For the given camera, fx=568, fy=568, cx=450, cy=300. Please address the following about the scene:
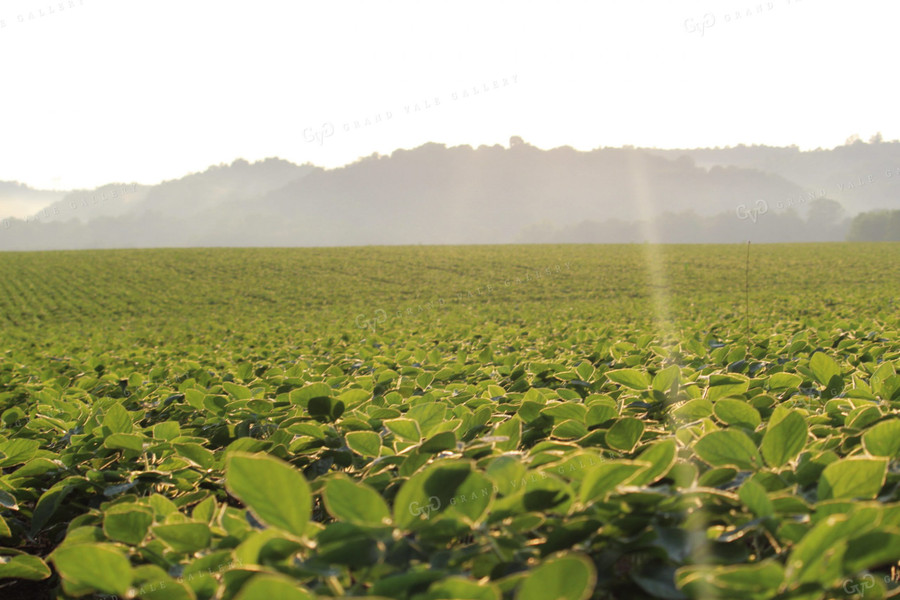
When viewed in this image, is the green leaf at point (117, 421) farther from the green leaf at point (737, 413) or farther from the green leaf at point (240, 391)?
the green leaf at point (737, 413)

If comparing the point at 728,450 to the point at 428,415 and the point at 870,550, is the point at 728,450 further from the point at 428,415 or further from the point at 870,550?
the point at 428,415

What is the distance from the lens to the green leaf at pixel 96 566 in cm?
81

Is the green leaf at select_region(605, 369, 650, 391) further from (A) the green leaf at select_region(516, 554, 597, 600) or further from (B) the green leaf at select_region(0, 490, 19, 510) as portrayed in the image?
(B) the green leaf at select_region(0, 490, 19, 510)

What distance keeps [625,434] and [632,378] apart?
0.51m

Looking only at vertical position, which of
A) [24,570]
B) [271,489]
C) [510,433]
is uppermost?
[271,489]

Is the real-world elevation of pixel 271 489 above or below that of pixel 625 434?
above

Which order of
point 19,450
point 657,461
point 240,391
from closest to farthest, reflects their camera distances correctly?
point 657,461, point 19,450, point 240,391

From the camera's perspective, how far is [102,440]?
1845 millimetres

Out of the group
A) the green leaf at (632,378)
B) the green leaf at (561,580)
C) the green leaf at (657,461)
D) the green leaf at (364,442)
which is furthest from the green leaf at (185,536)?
the green leaf at (632,378)

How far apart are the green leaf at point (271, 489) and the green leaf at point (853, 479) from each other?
811 millimetres

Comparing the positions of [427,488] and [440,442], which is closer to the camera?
[427,488]

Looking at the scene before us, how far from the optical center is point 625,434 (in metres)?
1.22

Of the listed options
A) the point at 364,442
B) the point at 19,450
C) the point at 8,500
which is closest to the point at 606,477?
the point at 364,442

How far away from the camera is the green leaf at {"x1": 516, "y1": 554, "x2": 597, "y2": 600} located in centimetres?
65
